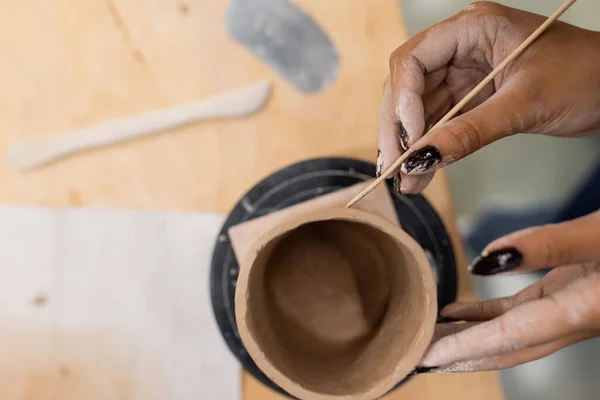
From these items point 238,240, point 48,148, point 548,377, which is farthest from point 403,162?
point 48,148

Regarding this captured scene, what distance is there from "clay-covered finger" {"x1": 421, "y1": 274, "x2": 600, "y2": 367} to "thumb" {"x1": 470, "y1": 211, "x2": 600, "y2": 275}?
34 millimetres

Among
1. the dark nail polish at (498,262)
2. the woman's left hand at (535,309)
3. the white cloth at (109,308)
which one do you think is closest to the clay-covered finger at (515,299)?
the woman's left hand at (535,309)

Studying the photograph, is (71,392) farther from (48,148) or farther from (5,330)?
(48,148)

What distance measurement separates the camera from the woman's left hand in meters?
0.36

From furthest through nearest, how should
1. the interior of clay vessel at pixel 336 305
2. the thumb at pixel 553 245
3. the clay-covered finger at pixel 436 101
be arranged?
1. the clay-covered finger at pixel 436 101
2. the interior of clay vessel at pixel 336 305
3. the thumb at pixel 553 245

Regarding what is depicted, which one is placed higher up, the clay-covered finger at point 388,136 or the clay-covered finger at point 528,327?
the clay-covered finger at point 388,136

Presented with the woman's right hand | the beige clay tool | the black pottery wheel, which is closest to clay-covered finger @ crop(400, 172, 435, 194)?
the woman's right hand

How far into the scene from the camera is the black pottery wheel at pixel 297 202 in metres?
0.65

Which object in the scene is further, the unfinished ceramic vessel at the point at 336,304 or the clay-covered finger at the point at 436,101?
the clay-covered finger at the point at 436,101

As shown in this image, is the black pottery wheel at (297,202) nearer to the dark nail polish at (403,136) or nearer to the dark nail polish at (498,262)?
the dark nail polish at (403,136)

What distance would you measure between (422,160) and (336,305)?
246 millimetres

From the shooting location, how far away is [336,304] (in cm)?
→ 62

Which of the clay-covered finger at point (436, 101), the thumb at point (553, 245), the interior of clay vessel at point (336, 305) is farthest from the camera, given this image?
the clay-covered finger at point (436, 101)

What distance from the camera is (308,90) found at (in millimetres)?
738
